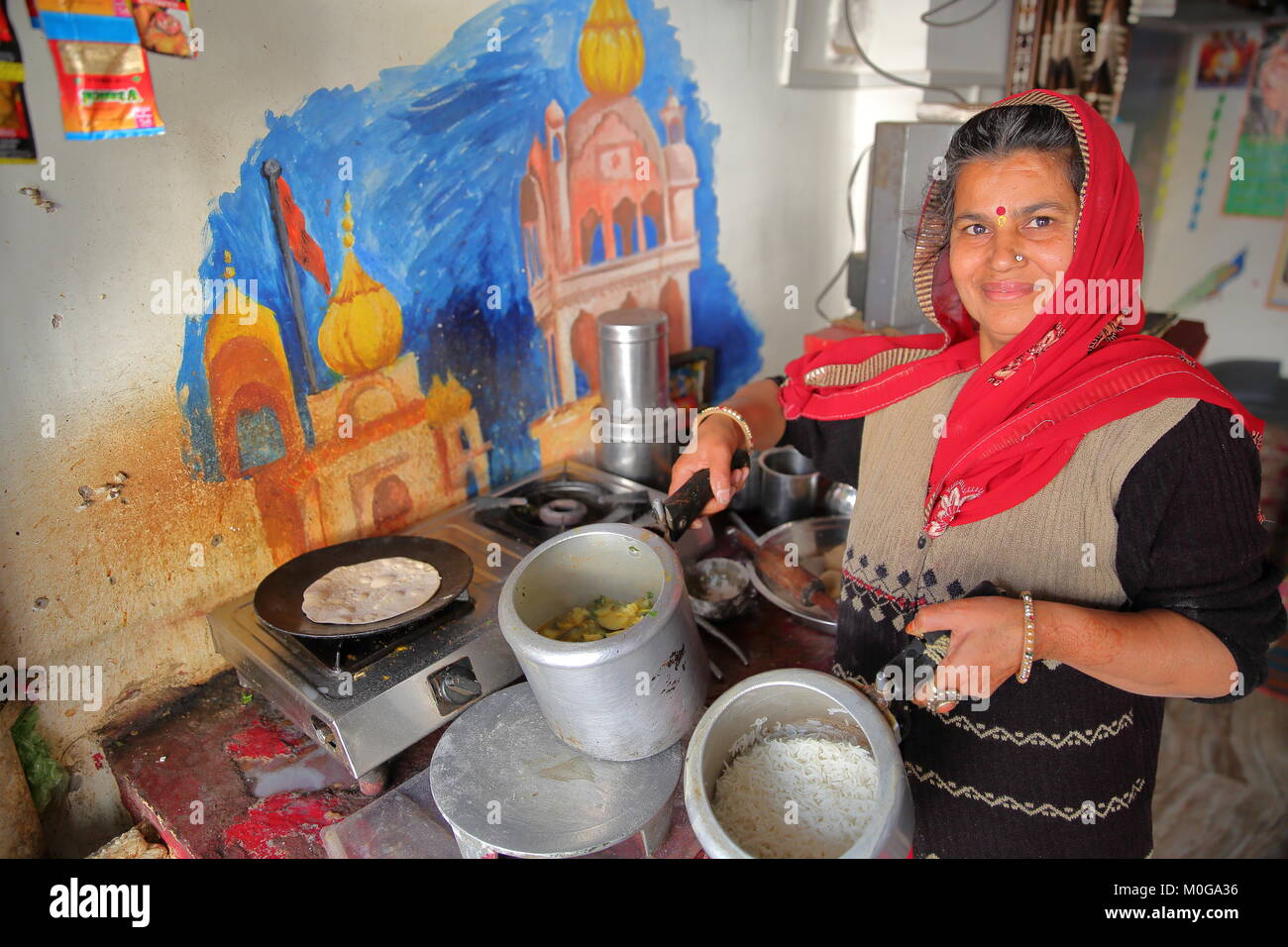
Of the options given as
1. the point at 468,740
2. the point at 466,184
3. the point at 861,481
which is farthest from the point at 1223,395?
the point at 466,184

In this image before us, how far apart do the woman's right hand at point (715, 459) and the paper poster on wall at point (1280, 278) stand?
415 cm

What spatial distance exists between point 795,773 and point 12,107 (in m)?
1.44

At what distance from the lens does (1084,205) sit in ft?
3.52

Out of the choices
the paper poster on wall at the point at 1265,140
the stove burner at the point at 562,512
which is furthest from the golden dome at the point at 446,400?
the paper poster on wall at the point at 1265,140

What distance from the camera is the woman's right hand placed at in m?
1.41

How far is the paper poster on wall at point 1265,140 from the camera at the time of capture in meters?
3.98

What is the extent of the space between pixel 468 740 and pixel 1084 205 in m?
1.15

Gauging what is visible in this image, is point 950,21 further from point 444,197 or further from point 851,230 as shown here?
point 444,197

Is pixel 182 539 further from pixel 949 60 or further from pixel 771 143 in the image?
pixel 949 60

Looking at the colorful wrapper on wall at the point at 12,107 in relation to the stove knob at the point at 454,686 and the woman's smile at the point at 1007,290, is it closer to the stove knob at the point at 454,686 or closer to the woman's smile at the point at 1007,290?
the stove knob at the point at 454,686

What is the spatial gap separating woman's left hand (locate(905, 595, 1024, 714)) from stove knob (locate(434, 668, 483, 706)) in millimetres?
738

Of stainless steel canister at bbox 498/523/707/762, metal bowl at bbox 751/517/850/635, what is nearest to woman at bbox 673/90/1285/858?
stainless steel canister at bbox 498/523/707/762

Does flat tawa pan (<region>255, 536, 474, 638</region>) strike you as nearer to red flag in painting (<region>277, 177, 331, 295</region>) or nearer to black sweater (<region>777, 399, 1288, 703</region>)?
red flag in painting (<region>277, 177, 331, 295</region>)

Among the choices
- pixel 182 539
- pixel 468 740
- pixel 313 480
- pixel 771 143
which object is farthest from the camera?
pixel 771 143
